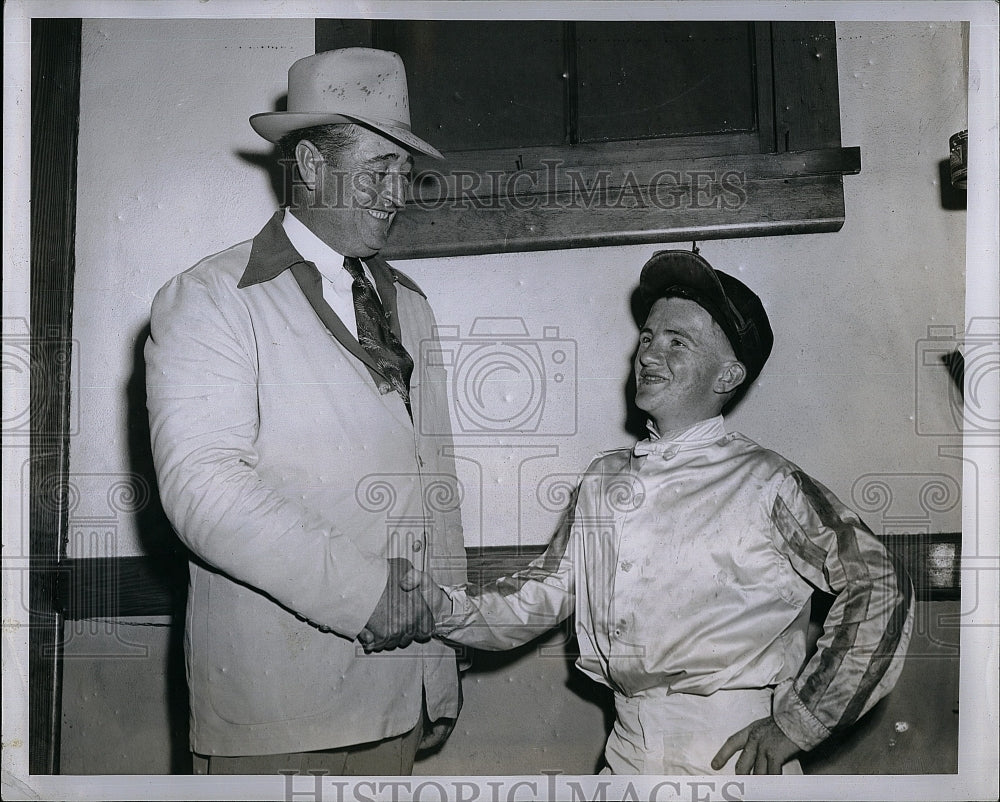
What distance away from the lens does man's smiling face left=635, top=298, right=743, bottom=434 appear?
1.75 m

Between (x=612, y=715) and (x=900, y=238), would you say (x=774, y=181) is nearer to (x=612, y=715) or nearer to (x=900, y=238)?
(x=900, y=238)

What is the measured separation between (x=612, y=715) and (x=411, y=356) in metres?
0.76

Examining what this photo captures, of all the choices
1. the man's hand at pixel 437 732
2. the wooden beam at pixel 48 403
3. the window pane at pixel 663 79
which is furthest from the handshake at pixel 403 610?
the window pane at pixel 663 79

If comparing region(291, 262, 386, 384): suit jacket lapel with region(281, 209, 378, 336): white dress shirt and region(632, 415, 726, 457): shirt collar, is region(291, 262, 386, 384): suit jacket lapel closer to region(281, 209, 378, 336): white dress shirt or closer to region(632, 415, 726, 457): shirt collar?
region(281, 209, 378, 336): white dress shirt

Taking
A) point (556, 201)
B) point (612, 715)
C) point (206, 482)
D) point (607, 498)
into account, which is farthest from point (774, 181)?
point (206, 482)

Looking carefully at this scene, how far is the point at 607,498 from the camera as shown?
5.86ft

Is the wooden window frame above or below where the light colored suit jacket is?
above

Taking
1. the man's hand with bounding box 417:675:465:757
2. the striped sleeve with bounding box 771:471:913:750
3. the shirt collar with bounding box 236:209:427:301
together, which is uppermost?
the shirt collar with bounding box 236:209:427:301

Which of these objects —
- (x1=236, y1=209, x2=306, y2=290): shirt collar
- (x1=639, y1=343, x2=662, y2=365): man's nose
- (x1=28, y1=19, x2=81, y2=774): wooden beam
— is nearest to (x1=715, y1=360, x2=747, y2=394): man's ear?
(x1=639, y1=343, x2=662, y2=365): man's nose

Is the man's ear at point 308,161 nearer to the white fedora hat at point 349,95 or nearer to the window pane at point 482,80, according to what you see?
the white fedora hat at point 349,95

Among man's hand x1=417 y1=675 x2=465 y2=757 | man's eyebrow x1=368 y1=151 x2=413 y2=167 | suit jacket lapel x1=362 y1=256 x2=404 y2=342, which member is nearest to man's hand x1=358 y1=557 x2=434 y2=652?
man's hand x1=417 y1=675 x2=465 y2=757

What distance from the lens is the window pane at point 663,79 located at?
185 cm

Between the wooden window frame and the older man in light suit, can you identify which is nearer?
the older man in light suit

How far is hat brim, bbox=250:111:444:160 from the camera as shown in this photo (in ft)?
5.70
